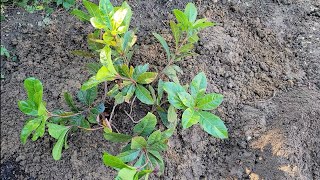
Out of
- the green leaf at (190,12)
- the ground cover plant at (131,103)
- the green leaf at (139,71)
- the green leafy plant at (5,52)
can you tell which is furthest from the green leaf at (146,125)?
the green leafy plant at (5,52)

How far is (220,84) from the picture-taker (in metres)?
2.25

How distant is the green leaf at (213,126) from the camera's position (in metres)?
1.65

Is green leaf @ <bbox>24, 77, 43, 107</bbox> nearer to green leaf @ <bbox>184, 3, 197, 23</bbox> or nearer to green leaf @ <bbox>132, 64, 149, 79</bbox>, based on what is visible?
green leaf @ <bbox>132, 64, 149, 79</bbox>

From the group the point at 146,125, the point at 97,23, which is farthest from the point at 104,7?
the point at 146,125

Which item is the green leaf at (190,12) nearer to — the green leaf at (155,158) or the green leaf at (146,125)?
the green leaf at (146,125)

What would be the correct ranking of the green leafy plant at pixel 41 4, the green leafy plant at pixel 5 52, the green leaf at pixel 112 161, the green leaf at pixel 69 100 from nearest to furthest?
the green leaf at pixel 112 161
the green leaf at pixel 69 100
the green leafy plant at pixel 5 52
the green leafy plant at pixel 41 4

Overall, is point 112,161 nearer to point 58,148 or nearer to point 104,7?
point 58,148

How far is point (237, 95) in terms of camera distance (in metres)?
2.21

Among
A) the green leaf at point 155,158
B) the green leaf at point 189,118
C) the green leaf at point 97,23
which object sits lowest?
the green leaf at point 155,158

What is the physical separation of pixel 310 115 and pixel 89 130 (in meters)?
1.14

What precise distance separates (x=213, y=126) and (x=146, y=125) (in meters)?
0.32

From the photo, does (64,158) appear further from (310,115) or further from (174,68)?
(310,115)

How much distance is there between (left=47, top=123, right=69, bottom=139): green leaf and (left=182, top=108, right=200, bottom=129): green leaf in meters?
0.57

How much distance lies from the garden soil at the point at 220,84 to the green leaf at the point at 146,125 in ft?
0.95
